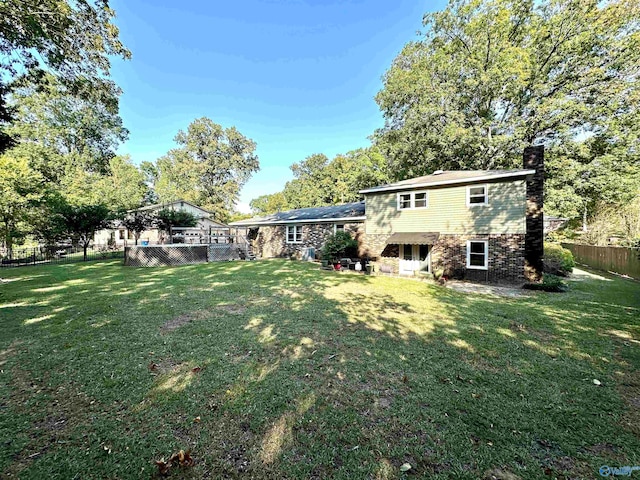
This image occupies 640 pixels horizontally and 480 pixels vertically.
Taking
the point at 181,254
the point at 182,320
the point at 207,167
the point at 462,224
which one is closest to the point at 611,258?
the point at 462,224

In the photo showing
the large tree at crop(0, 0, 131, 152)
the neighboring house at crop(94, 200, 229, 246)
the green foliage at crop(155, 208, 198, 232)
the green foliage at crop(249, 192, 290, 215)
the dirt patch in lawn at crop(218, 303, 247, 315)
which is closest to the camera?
the dirt patch in lawn at crop(218, 303, 247, 315)

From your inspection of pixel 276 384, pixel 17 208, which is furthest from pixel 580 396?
pixel 17 208

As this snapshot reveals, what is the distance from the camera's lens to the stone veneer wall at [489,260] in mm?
11312

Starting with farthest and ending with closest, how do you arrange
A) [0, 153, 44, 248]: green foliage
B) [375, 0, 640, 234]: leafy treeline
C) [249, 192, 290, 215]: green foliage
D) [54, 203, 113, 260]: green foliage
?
[249, 192, 290, 215]: green foliage
[375, 0, 640, 234]: leafy treeline
[54, 203, 113, 260]: green foliage
[0, 153, 44, 248]: green foliage

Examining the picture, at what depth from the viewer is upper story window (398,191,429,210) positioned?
1399cm

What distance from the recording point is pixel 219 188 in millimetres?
40781

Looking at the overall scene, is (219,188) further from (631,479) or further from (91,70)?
(631,479)

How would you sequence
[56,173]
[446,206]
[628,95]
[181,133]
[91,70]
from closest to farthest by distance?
[91,70]
[446,206]
[628,95]
[56,173]
[181,133]

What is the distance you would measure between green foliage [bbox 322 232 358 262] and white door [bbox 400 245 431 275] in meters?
2.96

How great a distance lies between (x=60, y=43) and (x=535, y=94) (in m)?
26.6

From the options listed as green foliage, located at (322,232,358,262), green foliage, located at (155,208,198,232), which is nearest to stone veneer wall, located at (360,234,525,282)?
green foliage, located at (322,232,358,262)

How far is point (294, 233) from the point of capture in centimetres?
2025

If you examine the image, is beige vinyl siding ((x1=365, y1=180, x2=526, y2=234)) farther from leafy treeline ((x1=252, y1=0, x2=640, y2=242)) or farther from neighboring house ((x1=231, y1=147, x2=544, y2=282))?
leafy treeline ((x1=252, y1=0, x2=640, y2=242))

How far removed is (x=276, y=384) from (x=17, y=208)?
76.5ft
